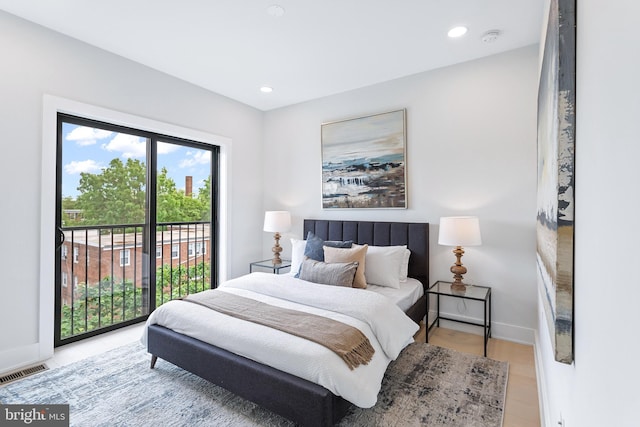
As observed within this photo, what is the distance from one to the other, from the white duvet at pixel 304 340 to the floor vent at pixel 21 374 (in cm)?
87

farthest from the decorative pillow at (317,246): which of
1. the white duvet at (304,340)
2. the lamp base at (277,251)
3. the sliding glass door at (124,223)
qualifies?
the sliding glass door at (124,223)

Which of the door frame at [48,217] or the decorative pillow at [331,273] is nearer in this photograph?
the door frame at [48,217]

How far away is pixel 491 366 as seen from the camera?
2475 mm

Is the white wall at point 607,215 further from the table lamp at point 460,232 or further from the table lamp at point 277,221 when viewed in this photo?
the table lamp at point 277,221

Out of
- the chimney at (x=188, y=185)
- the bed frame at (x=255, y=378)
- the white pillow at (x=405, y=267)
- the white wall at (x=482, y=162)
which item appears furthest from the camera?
the chimney at (x=188, y=185)

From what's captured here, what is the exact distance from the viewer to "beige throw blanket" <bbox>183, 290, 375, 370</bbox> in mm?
1787

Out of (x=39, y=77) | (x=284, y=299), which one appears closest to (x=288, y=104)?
(x=39, y=77)

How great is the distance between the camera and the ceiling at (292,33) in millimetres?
2311

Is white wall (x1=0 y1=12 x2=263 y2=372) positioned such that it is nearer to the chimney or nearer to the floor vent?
the floor vent

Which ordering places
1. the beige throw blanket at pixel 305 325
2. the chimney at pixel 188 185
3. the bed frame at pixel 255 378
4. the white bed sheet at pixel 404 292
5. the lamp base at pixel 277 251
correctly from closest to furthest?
the bed frame at pixel 255 378, the beige throw blanket at pixel 305 325, the white bed sheet at pixel 404 292, the chimney at pixel 188 185, the lamp base at pixel 277 251

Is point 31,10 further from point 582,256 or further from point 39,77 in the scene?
point 582,256

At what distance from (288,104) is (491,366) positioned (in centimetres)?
386

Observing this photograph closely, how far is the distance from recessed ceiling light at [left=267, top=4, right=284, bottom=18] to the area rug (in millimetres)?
2825

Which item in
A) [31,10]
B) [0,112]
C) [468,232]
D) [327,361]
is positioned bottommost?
[327,361]
